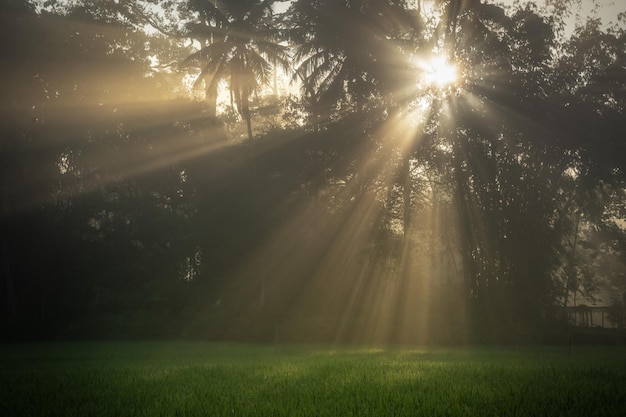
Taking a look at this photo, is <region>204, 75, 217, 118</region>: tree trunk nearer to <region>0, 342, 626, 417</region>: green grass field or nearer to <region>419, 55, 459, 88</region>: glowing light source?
<region>419, 55, 459, 88</region>: glowing light source

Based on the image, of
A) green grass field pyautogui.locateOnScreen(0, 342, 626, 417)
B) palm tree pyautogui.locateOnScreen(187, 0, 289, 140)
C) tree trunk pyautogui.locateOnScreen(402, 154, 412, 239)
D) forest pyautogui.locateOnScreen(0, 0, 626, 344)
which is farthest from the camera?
palm tree pyautogui.locateOnScreen(187, 0, 289, 140)

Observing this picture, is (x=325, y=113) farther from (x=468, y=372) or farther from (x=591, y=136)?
(x=468, y=372)

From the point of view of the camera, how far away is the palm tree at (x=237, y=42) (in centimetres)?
3441

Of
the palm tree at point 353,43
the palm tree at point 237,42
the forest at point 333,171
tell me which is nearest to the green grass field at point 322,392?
the forest at point 333,171

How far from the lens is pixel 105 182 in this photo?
36.7 m

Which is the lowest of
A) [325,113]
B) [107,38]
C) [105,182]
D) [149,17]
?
[105,182]

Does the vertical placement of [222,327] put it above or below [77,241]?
below

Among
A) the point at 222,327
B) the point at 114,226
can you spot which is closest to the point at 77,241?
the point at 114,226

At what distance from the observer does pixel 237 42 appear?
34594 mm

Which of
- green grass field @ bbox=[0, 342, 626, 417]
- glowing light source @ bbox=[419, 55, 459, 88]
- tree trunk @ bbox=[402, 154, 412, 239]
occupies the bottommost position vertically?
green grass field @ bbox=[0, 342, 626, 417]

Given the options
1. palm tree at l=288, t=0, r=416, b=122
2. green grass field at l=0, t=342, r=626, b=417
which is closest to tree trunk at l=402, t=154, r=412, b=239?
palm tree at l=288, t=0, r=416, b=122

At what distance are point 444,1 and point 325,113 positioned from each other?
373 inches

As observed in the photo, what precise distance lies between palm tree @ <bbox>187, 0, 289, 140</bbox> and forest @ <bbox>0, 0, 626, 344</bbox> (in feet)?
0.40

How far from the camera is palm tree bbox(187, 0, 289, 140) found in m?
34.4
